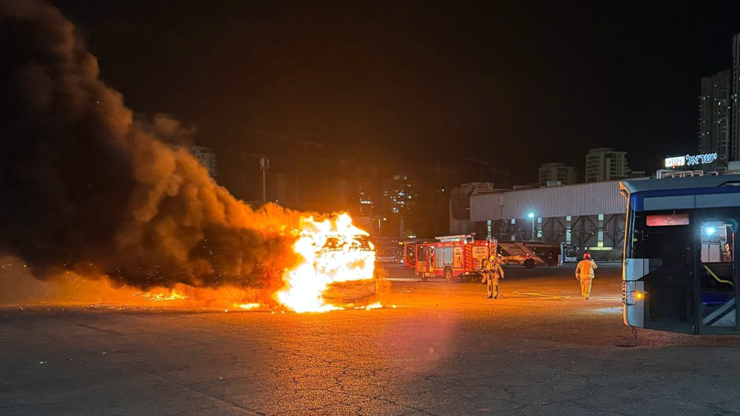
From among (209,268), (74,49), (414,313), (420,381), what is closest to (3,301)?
(209,268)

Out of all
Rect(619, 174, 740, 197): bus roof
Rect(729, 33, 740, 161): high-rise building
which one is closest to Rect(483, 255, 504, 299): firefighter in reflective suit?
Rect(619, 174, 740, 197): bus roof

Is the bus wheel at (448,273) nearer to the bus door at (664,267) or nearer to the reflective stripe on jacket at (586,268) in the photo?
the reflective stripe on jacket at (586,268)

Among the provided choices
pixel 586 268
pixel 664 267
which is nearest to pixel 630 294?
pixel 664 267

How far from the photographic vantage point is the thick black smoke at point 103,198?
16578 millimetres

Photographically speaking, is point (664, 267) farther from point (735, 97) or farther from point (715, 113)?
point (715, 113)

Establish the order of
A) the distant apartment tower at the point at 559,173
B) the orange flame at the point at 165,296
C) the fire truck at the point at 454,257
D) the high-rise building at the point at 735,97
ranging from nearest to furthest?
the orange flame at the point at 165,296 → the fire truck at the point at 454,257 → the high-rise building at the point at 735,97 → the distant apartment tower at the point at 559,173

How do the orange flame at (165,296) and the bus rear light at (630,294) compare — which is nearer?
the bus rear light at (630,294)

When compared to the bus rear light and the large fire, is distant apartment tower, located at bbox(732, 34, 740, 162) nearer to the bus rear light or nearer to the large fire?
the large fire

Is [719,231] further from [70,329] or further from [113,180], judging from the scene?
[113,180]

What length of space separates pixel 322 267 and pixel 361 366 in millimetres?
9228

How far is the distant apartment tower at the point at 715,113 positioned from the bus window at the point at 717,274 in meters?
88.6

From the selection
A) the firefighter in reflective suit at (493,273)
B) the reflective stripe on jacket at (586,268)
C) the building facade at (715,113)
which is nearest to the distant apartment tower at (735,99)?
the building facade at (715,113)

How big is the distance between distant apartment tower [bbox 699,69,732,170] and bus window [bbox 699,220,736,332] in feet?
291

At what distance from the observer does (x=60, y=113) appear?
16.6 meters
